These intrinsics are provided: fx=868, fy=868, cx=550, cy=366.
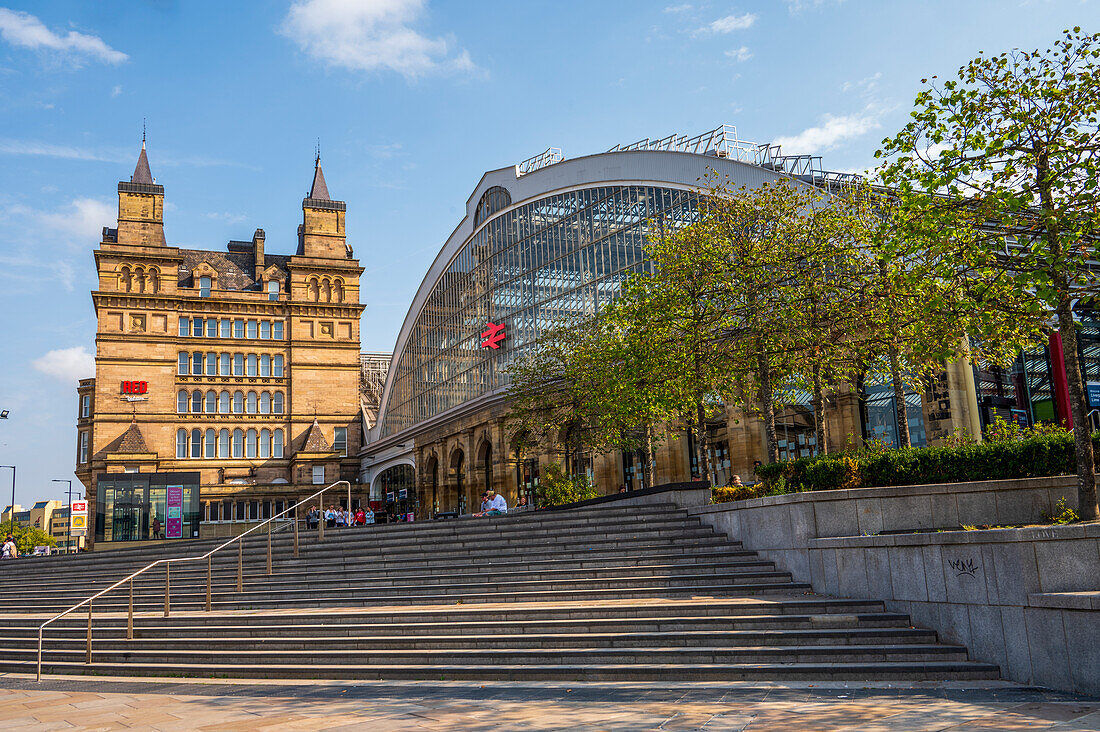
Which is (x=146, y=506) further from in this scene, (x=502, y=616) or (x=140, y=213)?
(x=502, y=616)

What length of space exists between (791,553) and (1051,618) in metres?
5.87

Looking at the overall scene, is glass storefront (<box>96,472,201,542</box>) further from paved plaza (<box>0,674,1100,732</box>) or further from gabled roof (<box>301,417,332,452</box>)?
paved plaza (<box>0,674,1100,732</box>)

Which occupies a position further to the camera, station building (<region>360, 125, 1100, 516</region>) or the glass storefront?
the glass storefront

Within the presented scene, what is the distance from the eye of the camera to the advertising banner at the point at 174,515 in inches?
1842

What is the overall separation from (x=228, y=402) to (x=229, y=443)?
133 inches

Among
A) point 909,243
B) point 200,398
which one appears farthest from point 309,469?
point 909,243

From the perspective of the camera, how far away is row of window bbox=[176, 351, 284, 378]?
230 feet

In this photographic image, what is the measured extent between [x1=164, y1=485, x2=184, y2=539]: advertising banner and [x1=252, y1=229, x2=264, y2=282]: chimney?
33.3 metres

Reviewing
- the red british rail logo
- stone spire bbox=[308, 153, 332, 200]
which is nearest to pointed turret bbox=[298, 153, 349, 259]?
stone spire bbox=[308, 153, 332, 200]

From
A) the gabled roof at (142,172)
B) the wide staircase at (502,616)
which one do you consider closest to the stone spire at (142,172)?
the gabled roof at (142,172)

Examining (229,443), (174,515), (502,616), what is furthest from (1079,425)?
(229,443)

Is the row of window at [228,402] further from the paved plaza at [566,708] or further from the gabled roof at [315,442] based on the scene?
the paved plaza at [566,708]

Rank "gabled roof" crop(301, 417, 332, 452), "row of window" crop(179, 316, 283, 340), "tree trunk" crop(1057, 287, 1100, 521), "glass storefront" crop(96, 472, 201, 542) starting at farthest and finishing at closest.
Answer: "row of window" crop(179, 316, 283, 340), "gabled roof" crop(301, 417, 332, 452), "glass storefront" crop(96, 472, 201, 542), "tree trunk" crop(1057, 287, 1100, 521)

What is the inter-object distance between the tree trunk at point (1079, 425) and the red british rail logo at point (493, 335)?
127 feet
